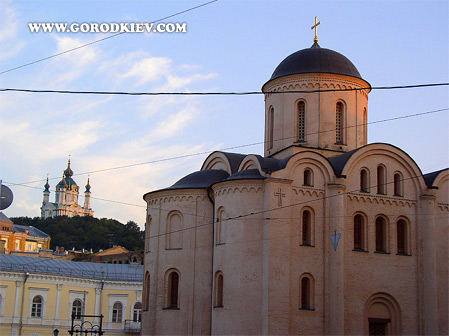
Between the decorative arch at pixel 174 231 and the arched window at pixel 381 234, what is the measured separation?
858 centimetres

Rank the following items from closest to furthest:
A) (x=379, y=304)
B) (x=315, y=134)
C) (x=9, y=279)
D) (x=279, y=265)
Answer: (x=279, y=265), (x=379, y=304), (x=315, y=134), (x=9, y=279)

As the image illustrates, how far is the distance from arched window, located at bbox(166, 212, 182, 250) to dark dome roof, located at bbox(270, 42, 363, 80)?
8142 millimetres

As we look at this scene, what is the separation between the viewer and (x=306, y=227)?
2798 centimetres

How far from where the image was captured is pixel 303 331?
2658 centimetres

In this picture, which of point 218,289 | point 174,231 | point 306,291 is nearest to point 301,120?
point 174,231

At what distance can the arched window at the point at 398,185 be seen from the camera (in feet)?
97.5

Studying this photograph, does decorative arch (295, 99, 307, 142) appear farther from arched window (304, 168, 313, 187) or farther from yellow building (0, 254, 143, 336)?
yellow building (0, 254, 143, 336)

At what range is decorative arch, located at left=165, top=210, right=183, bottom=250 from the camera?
3028 centimetres

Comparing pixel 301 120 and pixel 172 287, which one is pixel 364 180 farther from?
pixel 172 287

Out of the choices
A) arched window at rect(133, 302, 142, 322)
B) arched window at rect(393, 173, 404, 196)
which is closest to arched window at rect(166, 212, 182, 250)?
arched window at rect(393, 173, 404, 196)

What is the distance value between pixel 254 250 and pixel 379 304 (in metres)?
6.01

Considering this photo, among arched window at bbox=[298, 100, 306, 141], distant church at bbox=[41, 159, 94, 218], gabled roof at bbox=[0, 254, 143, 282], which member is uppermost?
distant church at bbox=[41, 159, 94, 218]

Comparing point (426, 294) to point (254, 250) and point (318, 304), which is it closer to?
point (318, 304)

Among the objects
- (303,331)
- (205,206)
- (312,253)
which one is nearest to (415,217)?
(312,253)
